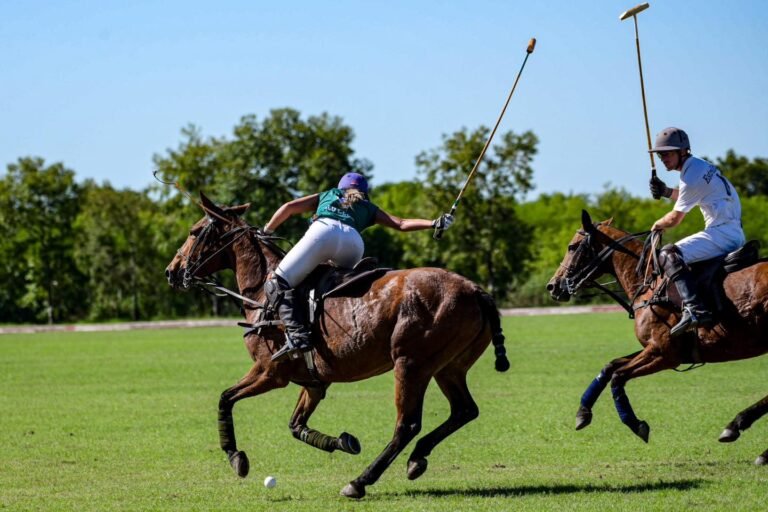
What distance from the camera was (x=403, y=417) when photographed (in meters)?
10.7

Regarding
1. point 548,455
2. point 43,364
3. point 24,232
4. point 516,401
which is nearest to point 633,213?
point 24,232

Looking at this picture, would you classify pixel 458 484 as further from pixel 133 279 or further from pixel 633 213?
pixel 633 213

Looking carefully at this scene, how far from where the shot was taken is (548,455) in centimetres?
1333

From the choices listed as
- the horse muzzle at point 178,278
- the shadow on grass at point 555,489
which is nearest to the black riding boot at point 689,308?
the shadow on grass at point 555,489

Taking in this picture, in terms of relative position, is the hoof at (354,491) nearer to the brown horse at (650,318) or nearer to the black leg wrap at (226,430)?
the black leg wrap at (226,430)

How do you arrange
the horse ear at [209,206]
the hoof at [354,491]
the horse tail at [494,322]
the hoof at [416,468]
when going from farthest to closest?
the horse ear at [209,206]
the hoof at [416,468]
the horse tail at [494,322]
the hoof at [354,491]

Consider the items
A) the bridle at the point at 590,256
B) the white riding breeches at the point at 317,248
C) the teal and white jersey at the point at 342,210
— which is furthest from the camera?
the bridle at the point at 590,256

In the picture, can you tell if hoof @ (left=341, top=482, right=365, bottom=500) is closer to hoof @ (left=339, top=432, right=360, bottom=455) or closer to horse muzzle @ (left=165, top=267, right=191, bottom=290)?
hoof @ (left=339, top=432, right=360, bottom=455)

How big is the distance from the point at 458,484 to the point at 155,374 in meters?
18.2

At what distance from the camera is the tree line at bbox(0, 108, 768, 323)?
2931 inches

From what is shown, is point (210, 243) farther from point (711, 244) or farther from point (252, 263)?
point (711, 244)

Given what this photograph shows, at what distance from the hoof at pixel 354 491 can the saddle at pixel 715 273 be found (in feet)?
12.4

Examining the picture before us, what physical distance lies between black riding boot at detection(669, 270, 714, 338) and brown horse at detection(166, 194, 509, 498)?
1926 mm

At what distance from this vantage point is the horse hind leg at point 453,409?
11242mm
